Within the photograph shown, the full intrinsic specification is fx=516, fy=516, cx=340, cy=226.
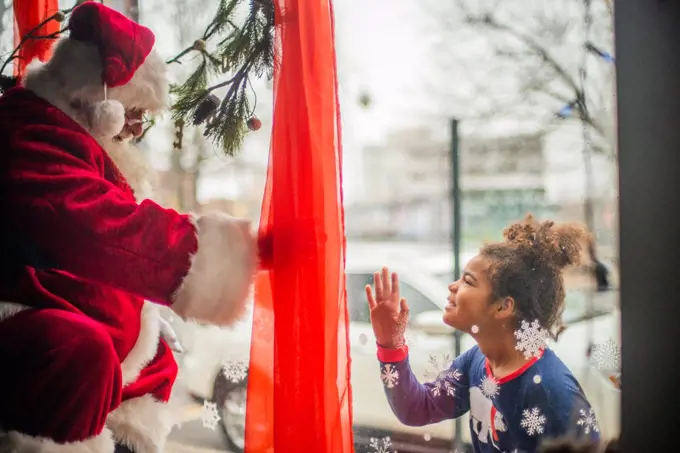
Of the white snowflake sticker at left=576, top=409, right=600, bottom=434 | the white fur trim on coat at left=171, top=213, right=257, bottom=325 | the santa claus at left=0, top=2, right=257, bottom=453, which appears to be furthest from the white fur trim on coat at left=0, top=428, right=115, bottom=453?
the white snowflake sticker at left=576, top=409, right=600, bottom=434

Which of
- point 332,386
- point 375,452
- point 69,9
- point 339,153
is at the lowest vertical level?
point 375,452

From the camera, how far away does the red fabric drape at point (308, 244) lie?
41.4 inches

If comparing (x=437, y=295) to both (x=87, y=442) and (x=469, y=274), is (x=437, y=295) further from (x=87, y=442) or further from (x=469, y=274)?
(x=87, y=442)

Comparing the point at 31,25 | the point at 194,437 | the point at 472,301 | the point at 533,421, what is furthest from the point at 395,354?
the point at 31,25

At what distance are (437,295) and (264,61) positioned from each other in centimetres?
65

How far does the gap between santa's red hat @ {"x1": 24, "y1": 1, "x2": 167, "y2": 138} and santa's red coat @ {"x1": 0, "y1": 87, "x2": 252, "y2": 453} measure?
0.04 m

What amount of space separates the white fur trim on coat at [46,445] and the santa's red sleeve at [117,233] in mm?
342

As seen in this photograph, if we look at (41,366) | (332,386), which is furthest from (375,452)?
(41,366)

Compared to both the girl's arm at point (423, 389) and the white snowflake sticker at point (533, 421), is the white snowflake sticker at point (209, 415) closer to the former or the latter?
the girl's arm at point (423, 389)

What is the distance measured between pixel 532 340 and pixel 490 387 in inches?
5.1

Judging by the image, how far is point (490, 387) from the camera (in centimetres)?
106

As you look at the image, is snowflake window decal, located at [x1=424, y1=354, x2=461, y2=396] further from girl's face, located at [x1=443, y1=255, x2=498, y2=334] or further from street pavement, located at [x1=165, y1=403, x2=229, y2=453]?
street pavement, located at [x1=165, y1=403, x2=229, y2=453]

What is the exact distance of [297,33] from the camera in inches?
42.6

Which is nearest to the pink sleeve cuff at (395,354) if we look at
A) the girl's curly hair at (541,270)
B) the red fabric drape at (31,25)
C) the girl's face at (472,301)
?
the girl's face at (472,301)
